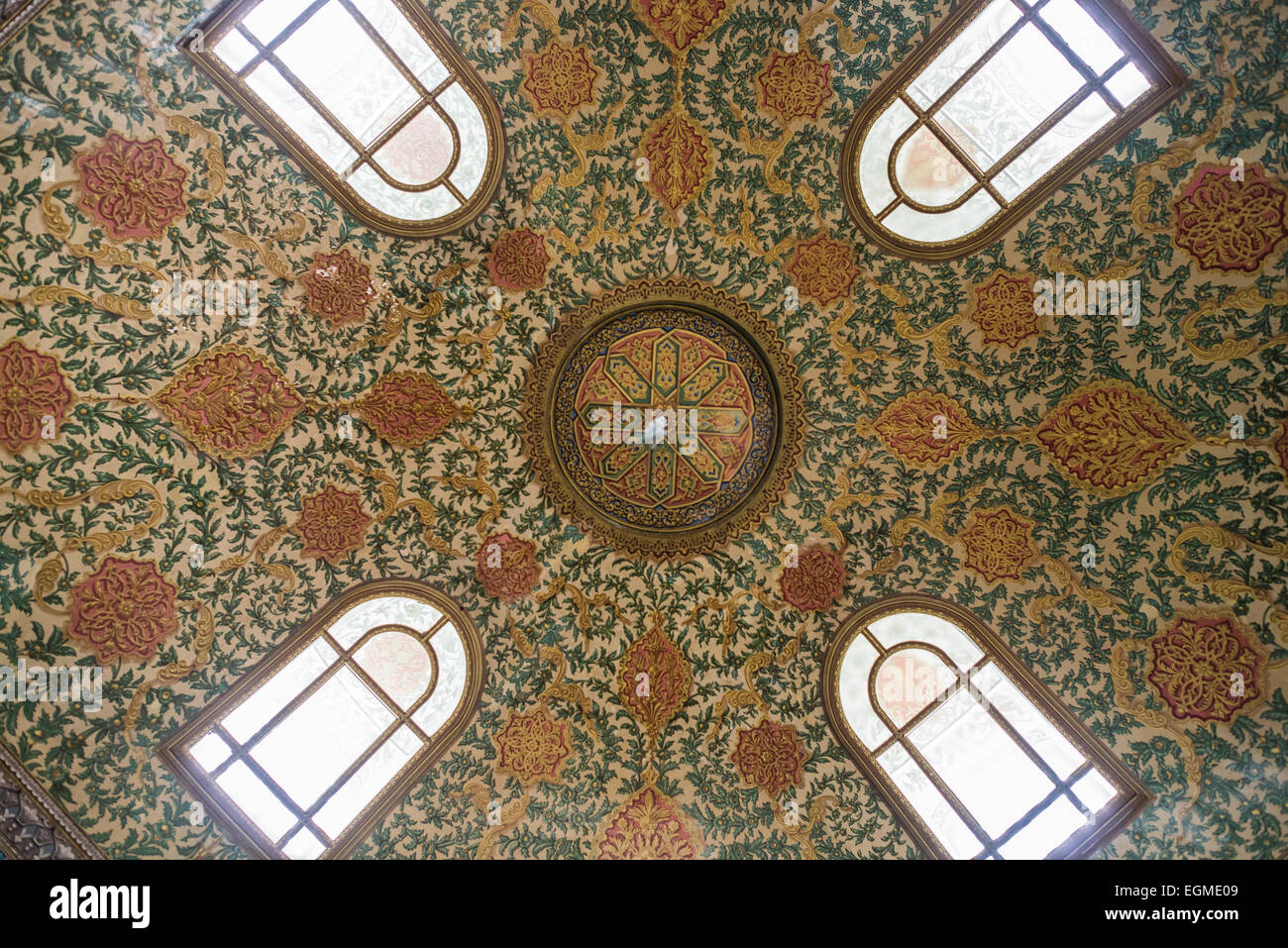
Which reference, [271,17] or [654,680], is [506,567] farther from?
[271,17]

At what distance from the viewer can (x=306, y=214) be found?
22.3 ft

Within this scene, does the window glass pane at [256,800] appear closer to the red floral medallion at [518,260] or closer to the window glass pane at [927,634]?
the red floral medallion at [518,260]

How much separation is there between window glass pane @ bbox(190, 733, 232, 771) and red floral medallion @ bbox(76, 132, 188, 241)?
4.38 meters

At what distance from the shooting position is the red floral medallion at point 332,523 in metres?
6.91

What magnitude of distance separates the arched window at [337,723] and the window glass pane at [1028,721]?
482 cm

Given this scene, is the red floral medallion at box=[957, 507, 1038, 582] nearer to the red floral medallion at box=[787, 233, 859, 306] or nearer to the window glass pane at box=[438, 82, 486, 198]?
the red floral medallion at box=[787, 233, 859, 306]

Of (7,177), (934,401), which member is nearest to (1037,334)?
(934,401)

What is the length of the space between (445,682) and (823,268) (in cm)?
543


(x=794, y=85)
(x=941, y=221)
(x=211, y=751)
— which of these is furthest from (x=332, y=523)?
(x=941, y=221)

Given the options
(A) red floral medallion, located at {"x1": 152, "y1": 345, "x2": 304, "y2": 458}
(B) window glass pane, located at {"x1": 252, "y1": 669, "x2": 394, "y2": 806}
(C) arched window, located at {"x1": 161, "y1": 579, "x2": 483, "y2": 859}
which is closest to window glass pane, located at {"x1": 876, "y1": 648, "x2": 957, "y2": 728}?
(C) arched window, located at {"x1": 161, "y1": 579, "x2": 483, "y2": 859}

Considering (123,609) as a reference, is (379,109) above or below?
above

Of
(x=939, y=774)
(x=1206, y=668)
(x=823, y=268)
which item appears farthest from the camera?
(x=823, y=268)

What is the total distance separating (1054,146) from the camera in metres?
6.79

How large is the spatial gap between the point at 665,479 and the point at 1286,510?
539 cm
